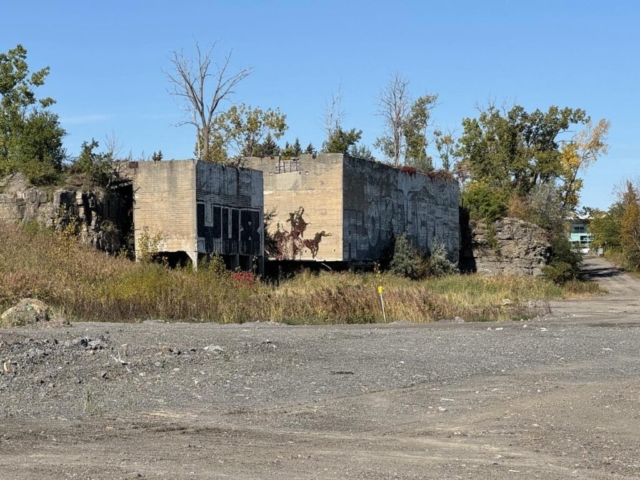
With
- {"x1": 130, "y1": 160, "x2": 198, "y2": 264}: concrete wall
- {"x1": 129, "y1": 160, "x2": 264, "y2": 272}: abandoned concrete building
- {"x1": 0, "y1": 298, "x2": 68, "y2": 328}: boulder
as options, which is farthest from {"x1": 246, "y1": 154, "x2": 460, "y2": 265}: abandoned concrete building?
{"x1": 0, "y1": 298, "x2": 68, "y2": 328}: boulder

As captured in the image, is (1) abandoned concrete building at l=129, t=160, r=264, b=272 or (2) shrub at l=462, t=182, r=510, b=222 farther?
(2) shrub at l=462, t=182, r=510, b=222

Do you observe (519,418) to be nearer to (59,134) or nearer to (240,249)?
(240,249)

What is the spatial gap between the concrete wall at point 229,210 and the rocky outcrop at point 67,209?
3925mm

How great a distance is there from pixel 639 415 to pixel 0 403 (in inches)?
355

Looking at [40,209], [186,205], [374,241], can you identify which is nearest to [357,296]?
[186,205]

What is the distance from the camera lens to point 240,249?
145 feet

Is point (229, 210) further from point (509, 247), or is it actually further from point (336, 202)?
point (509, 247)

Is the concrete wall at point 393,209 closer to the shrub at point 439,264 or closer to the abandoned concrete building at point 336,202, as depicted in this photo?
the abandoned concrete building at point 336,202

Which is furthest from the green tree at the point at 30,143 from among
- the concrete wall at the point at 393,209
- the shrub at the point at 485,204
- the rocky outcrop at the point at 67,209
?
the shrub at the point at 485,204

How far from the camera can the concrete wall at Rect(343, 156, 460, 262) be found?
162 feet

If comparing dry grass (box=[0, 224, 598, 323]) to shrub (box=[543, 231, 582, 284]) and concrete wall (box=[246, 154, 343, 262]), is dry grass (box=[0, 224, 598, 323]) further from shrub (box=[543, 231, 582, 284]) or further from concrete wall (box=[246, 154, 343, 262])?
shrub (box=[543, 231, 582, 284])

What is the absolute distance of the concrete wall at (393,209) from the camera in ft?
162

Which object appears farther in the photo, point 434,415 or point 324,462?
point 434,415

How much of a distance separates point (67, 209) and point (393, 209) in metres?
20.2
